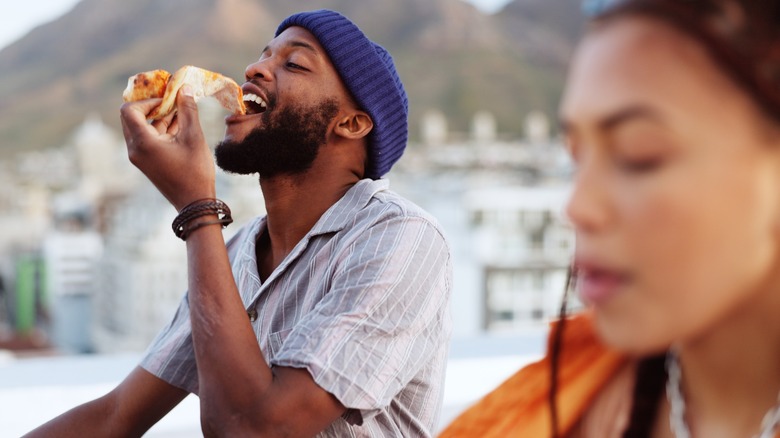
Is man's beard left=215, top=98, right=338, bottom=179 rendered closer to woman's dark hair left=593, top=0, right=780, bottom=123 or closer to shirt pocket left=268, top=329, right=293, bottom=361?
shirt pocket left=268, top=329, right=293, bottom=361

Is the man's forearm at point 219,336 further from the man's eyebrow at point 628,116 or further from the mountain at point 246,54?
the mountain at point 246,54

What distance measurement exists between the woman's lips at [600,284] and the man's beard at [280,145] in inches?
36.9

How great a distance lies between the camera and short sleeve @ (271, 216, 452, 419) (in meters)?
1.03

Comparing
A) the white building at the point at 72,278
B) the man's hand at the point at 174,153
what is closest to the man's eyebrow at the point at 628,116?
the man's hand at the point at 174,153

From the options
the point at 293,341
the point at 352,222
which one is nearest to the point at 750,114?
the point at 293,341

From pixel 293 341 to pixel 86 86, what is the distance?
3148cm

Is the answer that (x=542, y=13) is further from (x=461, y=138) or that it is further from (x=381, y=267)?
(x=381, y=267)

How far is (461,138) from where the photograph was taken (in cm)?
3272

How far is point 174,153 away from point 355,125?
0.37 metres

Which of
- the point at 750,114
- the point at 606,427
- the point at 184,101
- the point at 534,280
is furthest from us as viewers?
the point at 534,280

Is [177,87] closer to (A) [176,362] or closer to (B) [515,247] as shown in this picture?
(A) [176,362]

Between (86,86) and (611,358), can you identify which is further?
(86,86)

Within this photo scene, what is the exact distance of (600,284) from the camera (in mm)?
426

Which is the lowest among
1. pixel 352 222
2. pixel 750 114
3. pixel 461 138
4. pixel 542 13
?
pixel 461 138
